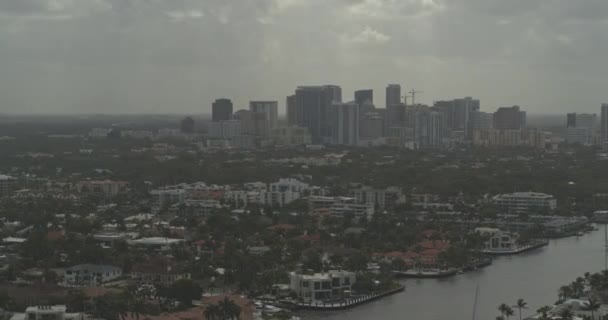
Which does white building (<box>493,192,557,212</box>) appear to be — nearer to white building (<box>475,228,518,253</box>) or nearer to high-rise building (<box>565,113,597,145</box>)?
white building (<box>475,228,518,253</box>)

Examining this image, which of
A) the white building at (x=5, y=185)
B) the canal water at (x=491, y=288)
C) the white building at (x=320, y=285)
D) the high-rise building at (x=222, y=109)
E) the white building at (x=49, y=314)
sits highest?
the high-rise building at (x=222, y=109)

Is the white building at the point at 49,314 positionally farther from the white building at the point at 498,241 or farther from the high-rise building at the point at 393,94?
the high-rise building at the point at 393,94

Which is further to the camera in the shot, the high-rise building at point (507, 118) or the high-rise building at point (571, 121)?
the high-rise building at point (507, 118)

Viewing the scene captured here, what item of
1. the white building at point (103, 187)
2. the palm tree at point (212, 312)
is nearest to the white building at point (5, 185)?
the white building at point (103, 187)

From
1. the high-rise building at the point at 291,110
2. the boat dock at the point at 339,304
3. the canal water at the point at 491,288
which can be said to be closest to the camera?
the canal water at the point at 491,288

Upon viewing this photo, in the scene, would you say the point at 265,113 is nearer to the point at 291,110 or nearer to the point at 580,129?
the point at 291,110

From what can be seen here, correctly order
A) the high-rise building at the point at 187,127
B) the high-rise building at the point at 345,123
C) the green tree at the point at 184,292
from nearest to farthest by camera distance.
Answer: the green tree at the point at 184,292, the high-rise building at the point at 345,123, the high-rise building at the point at 187,127

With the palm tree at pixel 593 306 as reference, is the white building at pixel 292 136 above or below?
above
